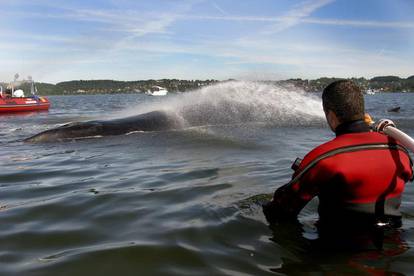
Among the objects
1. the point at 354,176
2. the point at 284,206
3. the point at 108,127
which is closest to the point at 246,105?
the point at 108,127

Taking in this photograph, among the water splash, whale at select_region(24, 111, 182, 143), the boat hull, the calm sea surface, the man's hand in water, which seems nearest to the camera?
the calm sea surface

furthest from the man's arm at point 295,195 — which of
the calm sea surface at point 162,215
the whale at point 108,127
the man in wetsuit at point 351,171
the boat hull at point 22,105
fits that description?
the boat hull at point 22,105

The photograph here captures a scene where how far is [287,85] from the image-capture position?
1775 centimetres

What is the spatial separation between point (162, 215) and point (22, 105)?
3146 centimetres

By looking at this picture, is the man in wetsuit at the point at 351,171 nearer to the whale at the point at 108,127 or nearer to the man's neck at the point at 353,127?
the man's neck at the point at 353,127

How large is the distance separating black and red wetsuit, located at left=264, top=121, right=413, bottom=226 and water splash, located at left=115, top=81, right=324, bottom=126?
10352 mm

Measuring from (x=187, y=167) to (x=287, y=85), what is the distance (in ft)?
34.0

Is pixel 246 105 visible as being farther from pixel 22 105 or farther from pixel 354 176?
pixel 22 105

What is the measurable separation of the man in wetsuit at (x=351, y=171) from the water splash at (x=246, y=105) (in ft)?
33.9

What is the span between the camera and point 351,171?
3.99 meters

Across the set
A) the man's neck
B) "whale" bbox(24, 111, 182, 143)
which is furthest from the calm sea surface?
"whale" bbox(24, 111, 182, 143)

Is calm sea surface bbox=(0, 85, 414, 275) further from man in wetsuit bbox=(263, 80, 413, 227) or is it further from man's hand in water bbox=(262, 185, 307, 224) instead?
man in wetsuit bbox=(263, 80, 413, 227)

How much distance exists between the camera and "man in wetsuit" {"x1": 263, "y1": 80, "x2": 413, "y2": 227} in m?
4.01

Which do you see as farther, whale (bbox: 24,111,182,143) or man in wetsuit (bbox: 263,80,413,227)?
whale (bbox: 24,111,182,143)
